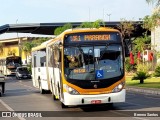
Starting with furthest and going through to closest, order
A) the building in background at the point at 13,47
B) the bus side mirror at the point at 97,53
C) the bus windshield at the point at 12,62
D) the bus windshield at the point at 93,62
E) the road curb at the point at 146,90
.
A: the building in background at the point at 13,47, the bus windshield at the point at 12,62, the road curb at the point at 146,90, the bus side mirror at the point at 97,53, the bus windshield at the point at 93,62

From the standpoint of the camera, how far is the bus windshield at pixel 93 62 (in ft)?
51.6

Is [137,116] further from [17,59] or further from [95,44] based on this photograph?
[17,59]

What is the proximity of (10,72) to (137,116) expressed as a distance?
191 ft

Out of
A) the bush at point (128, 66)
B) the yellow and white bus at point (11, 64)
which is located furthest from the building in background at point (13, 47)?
the bush at point (128, 66)

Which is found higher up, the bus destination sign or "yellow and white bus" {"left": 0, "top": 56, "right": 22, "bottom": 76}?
the bus destination sign

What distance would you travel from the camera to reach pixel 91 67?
1578cm

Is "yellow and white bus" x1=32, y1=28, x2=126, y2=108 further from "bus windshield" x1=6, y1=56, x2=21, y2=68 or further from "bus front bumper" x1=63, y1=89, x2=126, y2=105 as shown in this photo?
"bus windshield" x1=6, y1=56, x2=21, y2=68

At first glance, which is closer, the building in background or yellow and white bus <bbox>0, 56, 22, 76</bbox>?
yellow and white bus <bbox>0, 56, 22, 76</bbox>

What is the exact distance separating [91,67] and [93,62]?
205 mm

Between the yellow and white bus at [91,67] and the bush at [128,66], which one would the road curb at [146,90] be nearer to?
the yellow and white bus at [91,67]

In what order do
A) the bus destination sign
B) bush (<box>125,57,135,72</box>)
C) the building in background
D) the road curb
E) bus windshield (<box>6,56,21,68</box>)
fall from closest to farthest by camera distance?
the bus destination sign
the road curb
bush (<box>125,57,135,72</box>)
bus windshield (<box>6,56,21,68</box>)
the building in background

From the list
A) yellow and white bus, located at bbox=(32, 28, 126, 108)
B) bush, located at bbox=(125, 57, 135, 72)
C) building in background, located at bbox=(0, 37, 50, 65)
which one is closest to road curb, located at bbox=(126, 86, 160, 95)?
yellow and white bus, located at bbox=(32, 28, 126, 108)

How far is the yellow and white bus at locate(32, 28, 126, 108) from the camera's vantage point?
15.6 m

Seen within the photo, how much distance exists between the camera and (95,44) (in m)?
16.1
